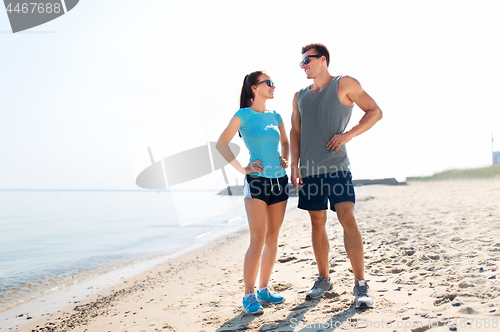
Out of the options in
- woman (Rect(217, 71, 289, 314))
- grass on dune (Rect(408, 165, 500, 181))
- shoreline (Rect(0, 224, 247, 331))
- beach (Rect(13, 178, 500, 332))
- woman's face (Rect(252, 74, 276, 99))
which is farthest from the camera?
grass on dune (Rect(408, 165, 500, 181))

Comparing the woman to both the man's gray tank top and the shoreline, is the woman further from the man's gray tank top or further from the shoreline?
the shoreline

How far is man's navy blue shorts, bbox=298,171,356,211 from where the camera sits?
2.85 metres

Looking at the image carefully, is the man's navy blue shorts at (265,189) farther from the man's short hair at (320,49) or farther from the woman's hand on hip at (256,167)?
the man's short hair at (320,49)

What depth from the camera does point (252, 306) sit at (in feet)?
9.13

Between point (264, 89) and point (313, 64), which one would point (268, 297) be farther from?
point (313, 64)

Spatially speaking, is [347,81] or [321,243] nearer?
[347,81]

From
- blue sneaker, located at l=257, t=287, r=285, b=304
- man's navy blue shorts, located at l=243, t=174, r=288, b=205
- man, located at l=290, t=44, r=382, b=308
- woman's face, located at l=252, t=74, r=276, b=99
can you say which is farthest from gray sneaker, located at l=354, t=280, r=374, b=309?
woman's face, located at l=252, t=74, r=276, b=99

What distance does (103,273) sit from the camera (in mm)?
7188

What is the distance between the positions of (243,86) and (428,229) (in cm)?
434

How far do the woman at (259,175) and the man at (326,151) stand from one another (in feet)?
0.79

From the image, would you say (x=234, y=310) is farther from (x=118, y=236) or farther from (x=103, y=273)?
(x=118, y=236)

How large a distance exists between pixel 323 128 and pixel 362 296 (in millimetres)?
1464

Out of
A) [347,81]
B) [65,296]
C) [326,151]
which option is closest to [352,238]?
[326,151]

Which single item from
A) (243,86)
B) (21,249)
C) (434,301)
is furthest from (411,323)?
(21,249)
